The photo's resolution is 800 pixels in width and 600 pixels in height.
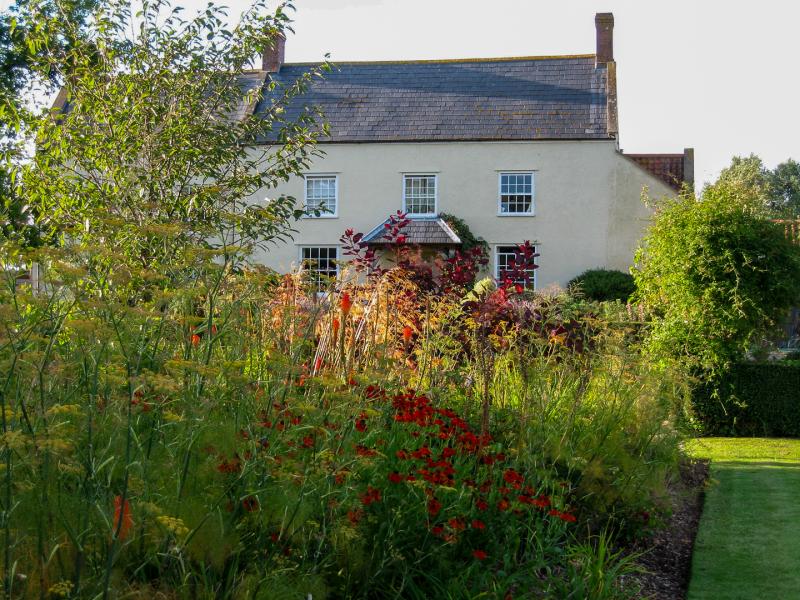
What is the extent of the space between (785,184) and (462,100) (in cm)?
4088

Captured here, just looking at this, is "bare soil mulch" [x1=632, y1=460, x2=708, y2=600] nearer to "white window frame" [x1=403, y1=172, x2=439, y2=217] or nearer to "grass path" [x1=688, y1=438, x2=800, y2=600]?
"grass path" [x1=688, y1=438, x2=800, y2=600]

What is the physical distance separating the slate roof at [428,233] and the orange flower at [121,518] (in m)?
21.2

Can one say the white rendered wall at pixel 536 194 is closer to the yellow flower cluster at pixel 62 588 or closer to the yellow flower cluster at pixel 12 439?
the yellow flower cluster at pixel 62 588

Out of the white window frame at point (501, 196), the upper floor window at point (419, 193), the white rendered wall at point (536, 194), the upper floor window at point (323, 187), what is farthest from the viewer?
the upper floor window at point (323, 187)

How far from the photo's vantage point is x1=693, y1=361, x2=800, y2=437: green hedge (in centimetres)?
1172

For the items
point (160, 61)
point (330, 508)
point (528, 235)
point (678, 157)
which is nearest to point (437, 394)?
point (330, 508)

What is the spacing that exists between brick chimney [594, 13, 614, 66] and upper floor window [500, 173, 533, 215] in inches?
175

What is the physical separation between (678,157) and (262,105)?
1263cm

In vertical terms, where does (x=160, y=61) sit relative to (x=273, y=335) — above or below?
above

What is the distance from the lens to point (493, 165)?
82.5 ft

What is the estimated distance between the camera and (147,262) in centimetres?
718

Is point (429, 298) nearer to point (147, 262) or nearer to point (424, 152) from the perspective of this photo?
point (147, 262)

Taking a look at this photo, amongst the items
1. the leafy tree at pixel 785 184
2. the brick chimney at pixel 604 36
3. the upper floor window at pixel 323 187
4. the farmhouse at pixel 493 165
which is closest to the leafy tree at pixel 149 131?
the farmhouse at pixel 493 165

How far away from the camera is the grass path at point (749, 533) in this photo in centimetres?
507
